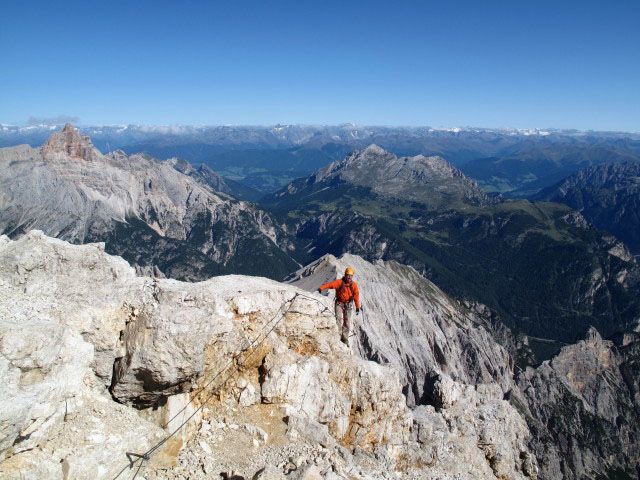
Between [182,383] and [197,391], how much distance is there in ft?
3.81

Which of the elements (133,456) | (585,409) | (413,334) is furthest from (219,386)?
(585,409)

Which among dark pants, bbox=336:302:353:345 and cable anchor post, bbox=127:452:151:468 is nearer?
cable anchor post, bbox=127:452:151:468

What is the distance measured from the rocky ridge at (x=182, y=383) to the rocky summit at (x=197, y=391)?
5cm

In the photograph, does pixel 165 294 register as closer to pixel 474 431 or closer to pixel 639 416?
pixel 474 431

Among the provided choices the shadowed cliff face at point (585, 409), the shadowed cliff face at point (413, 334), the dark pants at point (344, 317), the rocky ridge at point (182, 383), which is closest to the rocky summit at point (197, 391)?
the rocky ridge at point (182, 383)

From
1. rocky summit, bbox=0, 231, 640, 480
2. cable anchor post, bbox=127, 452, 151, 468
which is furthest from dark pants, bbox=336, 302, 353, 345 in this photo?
cable anchor post, bbox=127, 452, 151, 468

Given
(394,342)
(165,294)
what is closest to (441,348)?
(394,342)

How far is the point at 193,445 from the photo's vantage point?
50.5 ft

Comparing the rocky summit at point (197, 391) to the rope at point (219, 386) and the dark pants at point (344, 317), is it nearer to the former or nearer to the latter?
the rope at point (219, 386)

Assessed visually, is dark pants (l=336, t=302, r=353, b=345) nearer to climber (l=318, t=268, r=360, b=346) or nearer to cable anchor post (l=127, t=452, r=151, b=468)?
climber (l=318, t=268, r=360, b=346)

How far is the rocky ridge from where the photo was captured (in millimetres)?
12297

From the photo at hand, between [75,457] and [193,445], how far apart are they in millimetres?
4268

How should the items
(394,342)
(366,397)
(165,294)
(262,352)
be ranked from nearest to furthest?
1. (165,294)
2. (262,352)
3. (366,397)
4. (394,342)

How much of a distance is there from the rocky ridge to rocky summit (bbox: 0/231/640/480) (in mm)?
54
